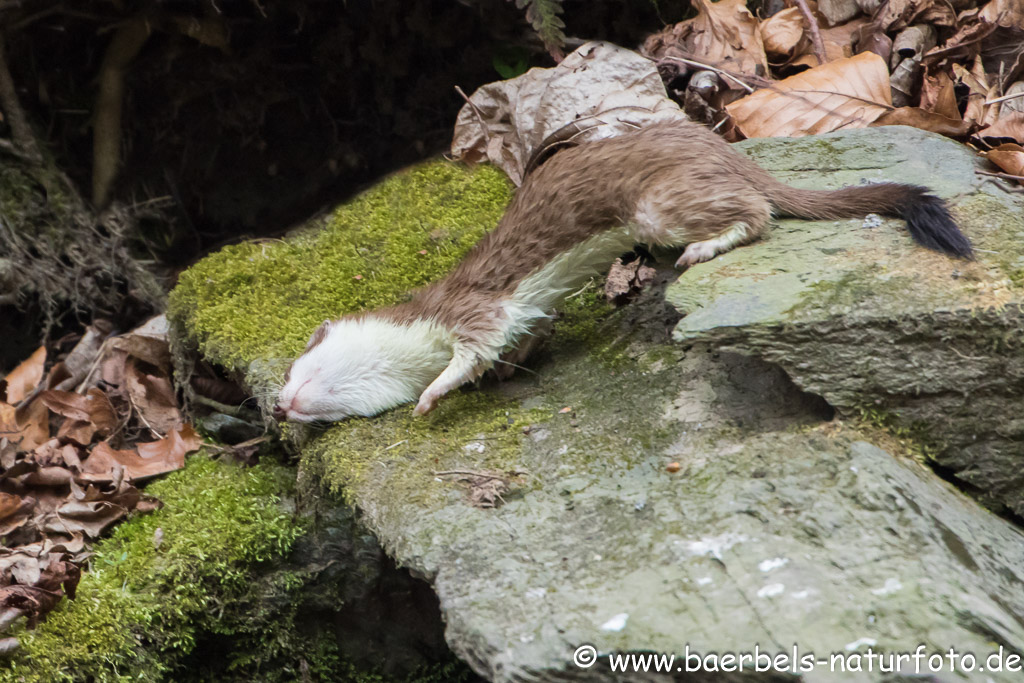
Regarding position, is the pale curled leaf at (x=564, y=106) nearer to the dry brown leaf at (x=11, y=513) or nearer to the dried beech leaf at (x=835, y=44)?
the dried beech leaf at (x=835, y=44)

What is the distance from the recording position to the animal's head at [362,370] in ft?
11.7

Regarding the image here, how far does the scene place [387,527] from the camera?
2.91 meters

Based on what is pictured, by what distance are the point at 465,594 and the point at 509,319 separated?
1308mm

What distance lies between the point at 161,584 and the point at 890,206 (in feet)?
10.6

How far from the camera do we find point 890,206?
10.8ft

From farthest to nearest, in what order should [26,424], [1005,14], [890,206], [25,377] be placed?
[1005,14] < [25,377] < [26,424] < [890,206]

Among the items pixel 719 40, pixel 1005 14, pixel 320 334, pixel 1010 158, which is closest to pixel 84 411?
pixel 320 334

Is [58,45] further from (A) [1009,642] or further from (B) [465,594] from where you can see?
(A) [1009,642]

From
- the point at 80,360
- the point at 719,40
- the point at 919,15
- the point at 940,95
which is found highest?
the point at 919,15

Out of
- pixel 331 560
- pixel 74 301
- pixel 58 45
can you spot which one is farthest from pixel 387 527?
pixel 58 45

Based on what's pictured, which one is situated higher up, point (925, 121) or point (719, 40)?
point (719, 40)

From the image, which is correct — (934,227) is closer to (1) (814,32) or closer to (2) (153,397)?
(1) (814,32)

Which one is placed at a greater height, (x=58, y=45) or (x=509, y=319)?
(x=58, y=45)

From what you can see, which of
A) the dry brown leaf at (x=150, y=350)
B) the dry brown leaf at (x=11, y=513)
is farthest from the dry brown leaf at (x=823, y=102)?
the dry brown leaf at (x=11, y=513)
